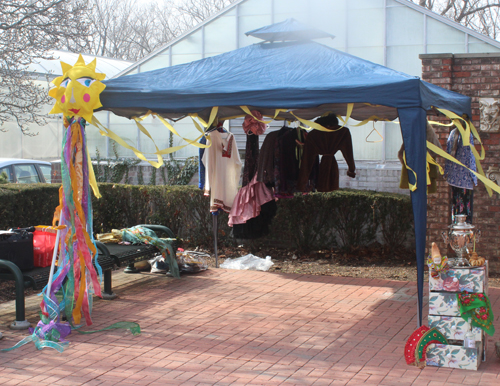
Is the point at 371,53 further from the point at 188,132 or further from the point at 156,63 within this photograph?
the point at 156,63

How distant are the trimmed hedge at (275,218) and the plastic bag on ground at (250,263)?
78 centimetres

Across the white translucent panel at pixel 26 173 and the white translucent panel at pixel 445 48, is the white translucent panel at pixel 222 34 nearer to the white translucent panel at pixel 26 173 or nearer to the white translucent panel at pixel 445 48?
the white translucent panel at pixel 445 48

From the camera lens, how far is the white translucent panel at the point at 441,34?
33.6 ft

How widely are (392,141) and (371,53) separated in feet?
5.40

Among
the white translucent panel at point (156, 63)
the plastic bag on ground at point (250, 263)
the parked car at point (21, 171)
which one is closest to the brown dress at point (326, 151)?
the plastic bag on ground at point (250, 263)

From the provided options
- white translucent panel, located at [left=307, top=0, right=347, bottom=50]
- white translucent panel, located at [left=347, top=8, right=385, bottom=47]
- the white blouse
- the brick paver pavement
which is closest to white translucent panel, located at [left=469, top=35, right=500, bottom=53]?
white translucent panel, located at [left=347, top=8, right=385, bottom=47]

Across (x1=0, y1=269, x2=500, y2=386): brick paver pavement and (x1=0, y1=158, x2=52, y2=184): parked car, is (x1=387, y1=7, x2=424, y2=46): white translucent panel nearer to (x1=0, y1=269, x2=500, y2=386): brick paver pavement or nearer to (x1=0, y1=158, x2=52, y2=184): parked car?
(x1=0, y1=269, x2=500, y2=386): brick paver pavement

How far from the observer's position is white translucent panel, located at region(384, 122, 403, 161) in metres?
A: 10.2

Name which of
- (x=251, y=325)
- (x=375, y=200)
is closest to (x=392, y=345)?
(x=251, y=325)

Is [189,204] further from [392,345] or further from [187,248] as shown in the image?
[392,345]

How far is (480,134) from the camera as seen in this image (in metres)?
7.30

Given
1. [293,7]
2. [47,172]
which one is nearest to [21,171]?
[47,172]

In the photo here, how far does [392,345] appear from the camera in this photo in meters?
4.70

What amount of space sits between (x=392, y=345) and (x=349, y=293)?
5.97ft
